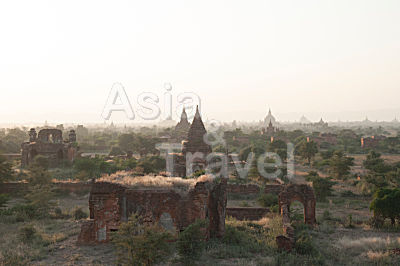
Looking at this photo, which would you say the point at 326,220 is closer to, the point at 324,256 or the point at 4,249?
the point at 324,256

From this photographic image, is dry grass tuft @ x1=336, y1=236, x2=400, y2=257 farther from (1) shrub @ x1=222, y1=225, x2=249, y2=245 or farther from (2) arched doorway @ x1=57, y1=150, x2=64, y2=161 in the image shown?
(2) arched doorway @ x1=57, y1=150, x2=64, y2=161

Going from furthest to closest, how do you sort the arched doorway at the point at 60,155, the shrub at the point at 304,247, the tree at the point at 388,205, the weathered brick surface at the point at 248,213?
the arched doorway at the point at 60,155 → the weathered brick surface at the point at 248,213 → the tree at the point at 388,205 → the shrub at the point at 304,247

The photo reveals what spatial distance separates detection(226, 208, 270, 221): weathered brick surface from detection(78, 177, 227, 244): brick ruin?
17.8 ft

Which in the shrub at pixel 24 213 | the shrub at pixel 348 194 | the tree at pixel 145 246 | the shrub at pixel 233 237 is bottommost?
the shrub at pixel 348 194

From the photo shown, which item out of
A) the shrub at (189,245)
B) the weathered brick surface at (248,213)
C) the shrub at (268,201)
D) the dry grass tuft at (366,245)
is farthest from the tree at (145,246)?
the shrub at (268,201)

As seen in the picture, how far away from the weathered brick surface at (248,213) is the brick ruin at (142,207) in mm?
5435

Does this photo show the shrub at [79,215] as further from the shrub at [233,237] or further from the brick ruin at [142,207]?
the shrub at [233,237]

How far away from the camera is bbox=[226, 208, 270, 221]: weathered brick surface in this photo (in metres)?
15.7

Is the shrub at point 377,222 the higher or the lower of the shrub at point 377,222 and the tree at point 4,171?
the lower

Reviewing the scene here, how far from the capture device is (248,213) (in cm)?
1591

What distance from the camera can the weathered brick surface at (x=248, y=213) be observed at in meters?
15.7

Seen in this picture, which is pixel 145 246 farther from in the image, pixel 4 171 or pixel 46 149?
pixel 46 149

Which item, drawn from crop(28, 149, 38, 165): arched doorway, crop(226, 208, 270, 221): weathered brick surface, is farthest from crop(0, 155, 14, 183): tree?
crop(226, 208, 270, 221): weathered brick surface

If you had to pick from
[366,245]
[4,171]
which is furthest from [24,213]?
[366,245]
